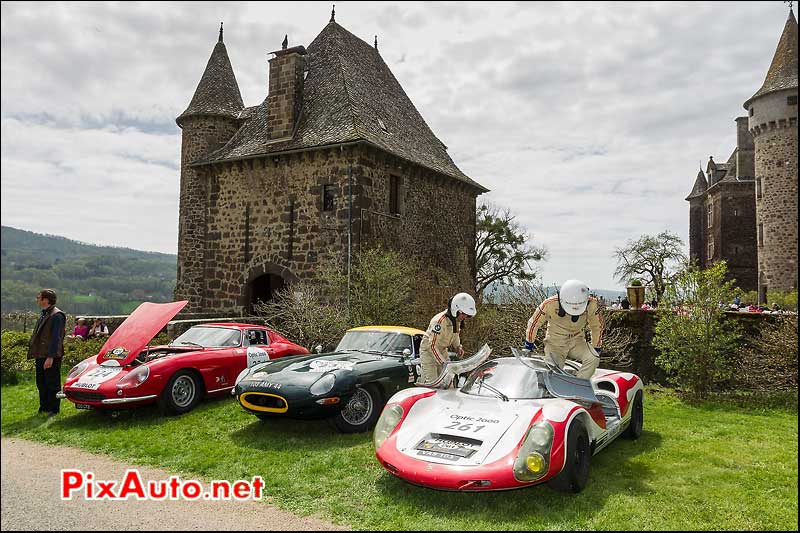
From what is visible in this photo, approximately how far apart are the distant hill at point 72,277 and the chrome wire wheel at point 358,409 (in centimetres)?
389

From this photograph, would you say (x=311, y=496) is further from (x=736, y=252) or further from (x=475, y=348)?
(x=736, y=252)

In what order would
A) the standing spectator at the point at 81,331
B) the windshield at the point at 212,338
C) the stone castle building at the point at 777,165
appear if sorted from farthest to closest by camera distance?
the stone castle building at the point at 777,165 → the standing spectator at the point at 81,331 → the windshield at the point at 212,338

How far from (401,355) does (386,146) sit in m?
9.45

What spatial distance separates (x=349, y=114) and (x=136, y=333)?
1061 cm

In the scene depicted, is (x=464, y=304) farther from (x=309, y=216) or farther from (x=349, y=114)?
(x=349, y=114)

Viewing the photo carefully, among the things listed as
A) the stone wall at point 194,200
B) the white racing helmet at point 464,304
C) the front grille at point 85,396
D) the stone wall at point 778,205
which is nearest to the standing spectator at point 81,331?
the stone wall at point 194,200

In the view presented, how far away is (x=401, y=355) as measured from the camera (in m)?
8.85

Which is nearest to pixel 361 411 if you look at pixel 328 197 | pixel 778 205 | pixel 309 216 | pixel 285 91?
pixel 328 197

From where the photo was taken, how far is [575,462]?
5.48 m

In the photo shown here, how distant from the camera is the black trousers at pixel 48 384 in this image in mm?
8414

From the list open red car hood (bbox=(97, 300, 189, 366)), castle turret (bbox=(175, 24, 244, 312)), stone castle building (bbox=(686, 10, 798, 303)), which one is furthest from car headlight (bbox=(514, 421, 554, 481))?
stone castle building (bbox=(686, 10, 798, 303))

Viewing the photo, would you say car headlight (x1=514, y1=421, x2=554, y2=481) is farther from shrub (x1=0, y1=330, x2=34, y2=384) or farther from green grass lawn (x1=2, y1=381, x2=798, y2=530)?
shrub (x1=0, y1=330, x2=34, y2=384)

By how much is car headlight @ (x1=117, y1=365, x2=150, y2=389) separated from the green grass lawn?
59 cm
